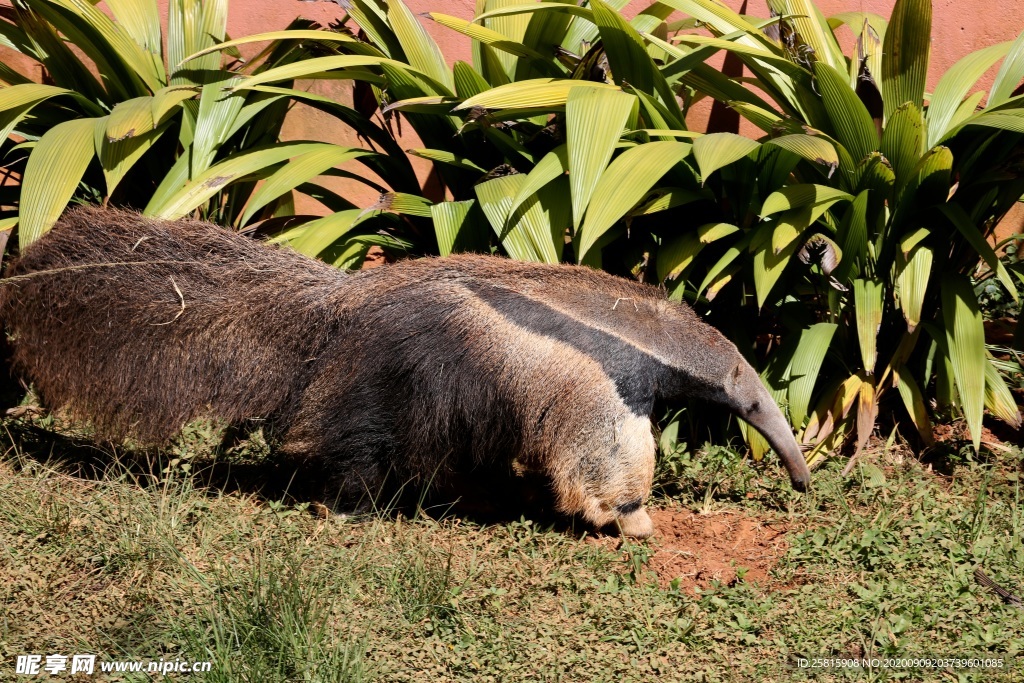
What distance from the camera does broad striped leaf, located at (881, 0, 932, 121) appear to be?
4637mm

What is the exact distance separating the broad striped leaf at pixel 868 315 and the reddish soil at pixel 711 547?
930mm

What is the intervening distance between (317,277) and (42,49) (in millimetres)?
2369

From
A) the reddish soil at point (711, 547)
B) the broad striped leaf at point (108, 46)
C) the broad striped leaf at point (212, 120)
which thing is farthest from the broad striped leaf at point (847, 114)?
the broad striped leaf at point (108, 46)

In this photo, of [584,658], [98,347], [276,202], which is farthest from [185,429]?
[584,658]

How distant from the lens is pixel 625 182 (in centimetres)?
434

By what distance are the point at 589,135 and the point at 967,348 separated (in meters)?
2.15

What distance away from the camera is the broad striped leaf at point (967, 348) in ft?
15.1

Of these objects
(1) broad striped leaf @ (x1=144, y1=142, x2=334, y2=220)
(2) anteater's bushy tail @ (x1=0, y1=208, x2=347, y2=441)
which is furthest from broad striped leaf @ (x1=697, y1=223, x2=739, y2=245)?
(1) broad striped leaf @ (x1=144, y1=142, x2=334, y2=220)

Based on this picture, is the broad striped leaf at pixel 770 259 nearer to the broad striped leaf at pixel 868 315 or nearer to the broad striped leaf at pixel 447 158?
the broad striped leaf at pixel 868 315

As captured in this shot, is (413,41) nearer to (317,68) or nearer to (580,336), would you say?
(317,68)

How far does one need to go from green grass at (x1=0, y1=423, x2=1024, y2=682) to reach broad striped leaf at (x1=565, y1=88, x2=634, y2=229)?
5.11 feet

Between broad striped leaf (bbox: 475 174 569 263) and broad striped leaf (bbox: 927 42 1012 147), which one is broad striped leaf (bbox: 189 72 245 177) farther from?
broad striped leaf (bbox: 927 42 1012 147)

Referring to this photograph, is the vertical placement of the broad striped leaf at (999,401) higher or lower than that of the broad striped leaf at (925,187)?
lower

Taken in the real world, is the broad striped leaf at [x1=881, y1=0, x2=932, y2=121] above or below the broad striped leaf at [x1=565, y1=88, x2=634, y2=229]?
above
